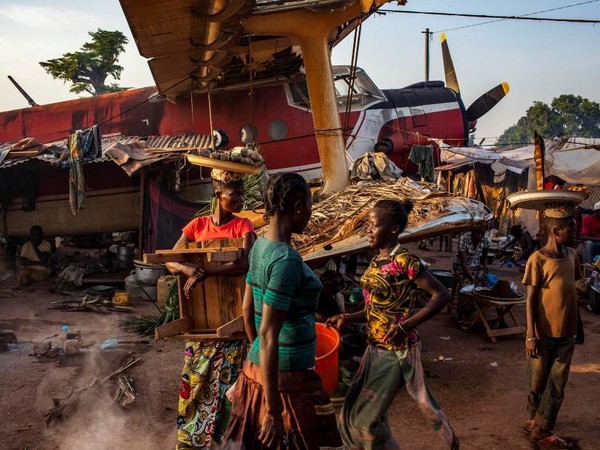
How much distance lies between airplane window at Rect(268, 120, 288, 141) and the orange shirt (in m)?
8.09

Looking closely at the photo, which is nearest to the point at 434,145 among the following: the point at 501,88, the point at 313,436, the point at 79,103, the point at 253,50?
the point at 501,88

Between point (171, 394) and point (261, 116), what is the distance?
7.60 meters

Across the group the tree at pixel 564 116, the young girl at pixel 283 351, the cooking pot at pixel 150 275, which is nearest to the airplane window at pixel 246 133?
the cooking pot at pixel 150 275

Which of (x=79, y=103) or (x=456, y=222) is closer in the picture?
(x=456, y=222)

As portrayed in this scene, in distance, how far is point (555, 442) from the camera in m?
4.02

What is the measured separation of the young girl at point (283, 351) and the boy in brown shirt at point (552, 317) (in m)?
2.25

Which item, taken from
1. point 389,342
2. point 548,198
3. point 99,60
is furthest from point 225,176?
point 99,60

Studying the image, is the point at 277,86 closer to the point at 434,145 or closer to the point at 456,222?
the point at 434,145

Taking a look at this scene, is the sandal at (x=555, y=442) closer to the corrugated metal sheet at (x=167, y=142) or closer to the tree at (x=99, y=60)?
the corrugated metal sheet at (x=167, y=142)

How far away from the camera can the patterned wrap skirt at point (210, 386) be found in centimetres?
338

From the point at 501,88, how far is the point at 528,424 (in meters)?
12.5

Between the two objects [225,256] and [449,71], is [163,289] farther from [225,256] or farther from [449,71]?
[449,71]

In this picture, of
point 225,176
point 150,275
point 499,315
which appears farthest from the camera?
point 150,275

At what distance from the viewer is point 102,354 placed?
6.28 meters
